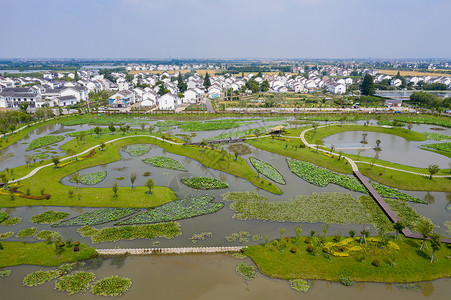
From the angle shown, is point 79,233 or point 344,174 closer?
point 79,233

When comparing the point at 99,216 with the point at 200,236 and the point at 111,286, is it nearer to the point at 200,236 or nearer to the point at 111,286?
the point at 111,286

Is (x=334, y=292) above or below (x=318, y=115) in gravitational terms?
below

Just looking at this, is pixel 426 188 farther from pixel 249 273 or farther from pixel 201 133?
pixel 201 133

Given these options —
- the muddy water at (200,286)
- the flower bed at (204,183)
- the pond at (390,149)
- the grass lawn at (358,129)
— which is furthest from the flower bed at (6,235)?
the pond at (390,149)

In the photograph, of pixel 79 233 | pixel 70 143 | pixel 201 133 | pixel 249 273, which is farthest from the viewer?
pixel 201 133

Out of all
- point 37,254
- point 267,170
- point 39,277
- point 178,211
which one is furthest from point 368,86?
point 39,277

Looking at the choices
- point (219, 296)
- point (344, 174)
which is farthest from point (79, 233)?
point (344, 174)

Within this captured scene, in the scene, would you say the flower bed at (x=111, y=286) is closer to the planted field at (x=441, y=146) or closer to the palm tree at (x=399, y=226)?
the palm tree at (x=399, y=226)

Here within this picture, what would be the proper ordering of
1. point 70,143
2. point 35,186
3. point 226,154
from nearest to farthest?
point 35,186
point 226,154
point 70,143
